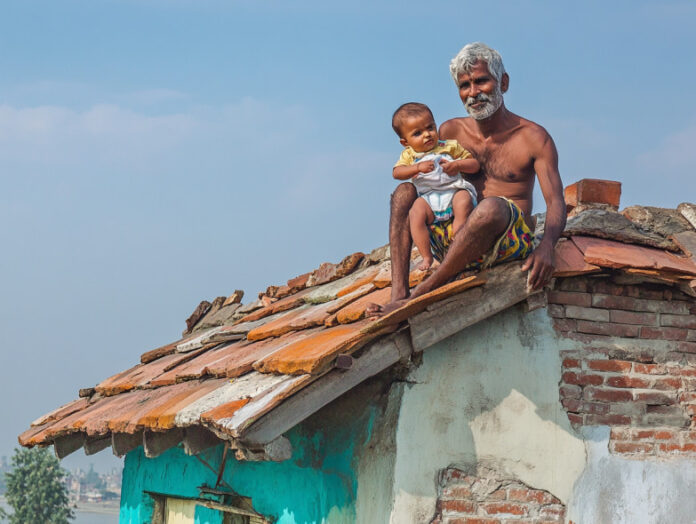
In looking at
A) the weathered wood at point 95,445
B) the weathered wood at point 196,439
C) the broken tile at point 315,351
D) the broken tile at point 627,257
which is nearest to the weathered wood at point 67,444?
the weathered wood at point 95,445

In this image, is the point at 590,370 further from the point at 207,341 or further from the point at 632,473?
the point at 207,341

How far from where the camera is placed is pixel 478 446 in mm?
4523

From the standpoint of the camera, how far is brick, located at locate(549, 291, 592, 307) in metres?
4.75

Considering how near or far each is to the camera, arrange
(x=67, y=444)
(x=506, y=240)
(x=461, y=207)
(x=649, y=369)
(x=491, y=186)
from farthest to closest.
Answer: (x=67, y=444) < (x=491, y=186) < (x=649, y=369) < (x=461, y=207) < (x=506, y=240)

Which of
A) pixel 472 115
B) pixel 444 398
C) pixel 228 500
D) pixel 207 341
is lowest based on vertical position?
pixel 228 500

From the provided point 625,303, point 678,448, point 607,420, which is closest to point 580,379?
point 607,420

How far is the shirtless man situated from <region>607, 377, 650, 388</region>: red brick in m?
0.65

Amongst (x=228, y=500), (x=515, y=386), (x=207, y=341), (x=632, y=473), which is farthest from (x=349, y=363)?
(x=207, y=341)

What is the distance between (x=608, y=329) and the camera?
4773mm

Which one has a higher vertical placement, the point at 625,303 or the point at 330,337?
the point at 625,303

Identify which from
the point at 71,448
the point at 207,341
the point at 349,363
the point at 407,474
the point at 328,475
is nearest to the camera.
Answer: the point at 349,363

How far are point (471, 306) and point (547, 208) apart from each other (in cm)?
64

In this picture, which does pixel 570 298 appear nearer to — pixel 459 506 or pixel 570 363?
pixel 570 363

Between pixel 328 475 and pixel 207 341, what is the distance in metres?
2.46
